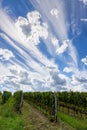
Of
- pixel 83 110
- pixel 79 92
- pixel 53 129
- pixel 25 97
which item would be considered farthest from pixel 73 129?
pixel 25 97

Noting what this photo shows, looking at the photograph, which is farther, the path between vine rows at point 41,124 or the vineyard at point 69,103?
the vineyard at point 69,103

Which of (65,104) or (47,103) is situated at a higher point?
(47,103)

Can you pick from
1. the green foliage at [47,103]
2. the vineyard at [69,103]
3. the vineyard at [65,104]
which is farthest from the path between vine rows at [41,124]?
the vineyard at [69,103]

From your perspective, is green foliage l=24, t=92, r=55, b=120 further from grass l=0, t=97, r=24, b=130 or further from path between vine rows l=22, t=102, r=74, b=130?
grass l=0, t=97, r=24, b=130

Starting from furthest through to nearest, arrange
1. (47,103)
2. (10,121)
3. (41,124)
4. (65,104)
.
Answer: (65,104), (47,103), (10,121), (41,124)

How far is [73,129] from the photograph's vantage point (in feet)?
67.1

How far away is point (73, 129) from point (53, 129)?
2.43 m

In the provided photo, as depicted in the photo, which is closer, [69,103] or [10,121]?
[10,121]

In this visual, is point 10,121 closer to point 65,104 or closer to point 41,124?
point 41,124

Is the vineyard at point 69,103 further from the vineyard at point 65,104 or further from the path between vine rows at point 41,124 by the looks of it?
the path between vine rows at point 41,124

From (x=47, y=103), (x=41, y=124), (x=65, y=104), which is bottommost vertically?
(x=41, y=124)

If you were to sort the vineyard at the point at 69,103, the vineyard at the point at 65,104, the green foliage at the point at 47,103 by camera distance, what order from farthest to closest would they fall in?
the vineyard at the point at 69,103 < the green foliage at the point at 47,103 < the vineyard at the point at 65,104

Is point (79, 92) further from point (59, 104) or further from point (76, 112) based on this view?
point (59, 104)

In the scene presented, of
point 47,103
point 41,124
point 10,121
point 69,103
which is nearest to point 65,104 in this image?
point 69,103
